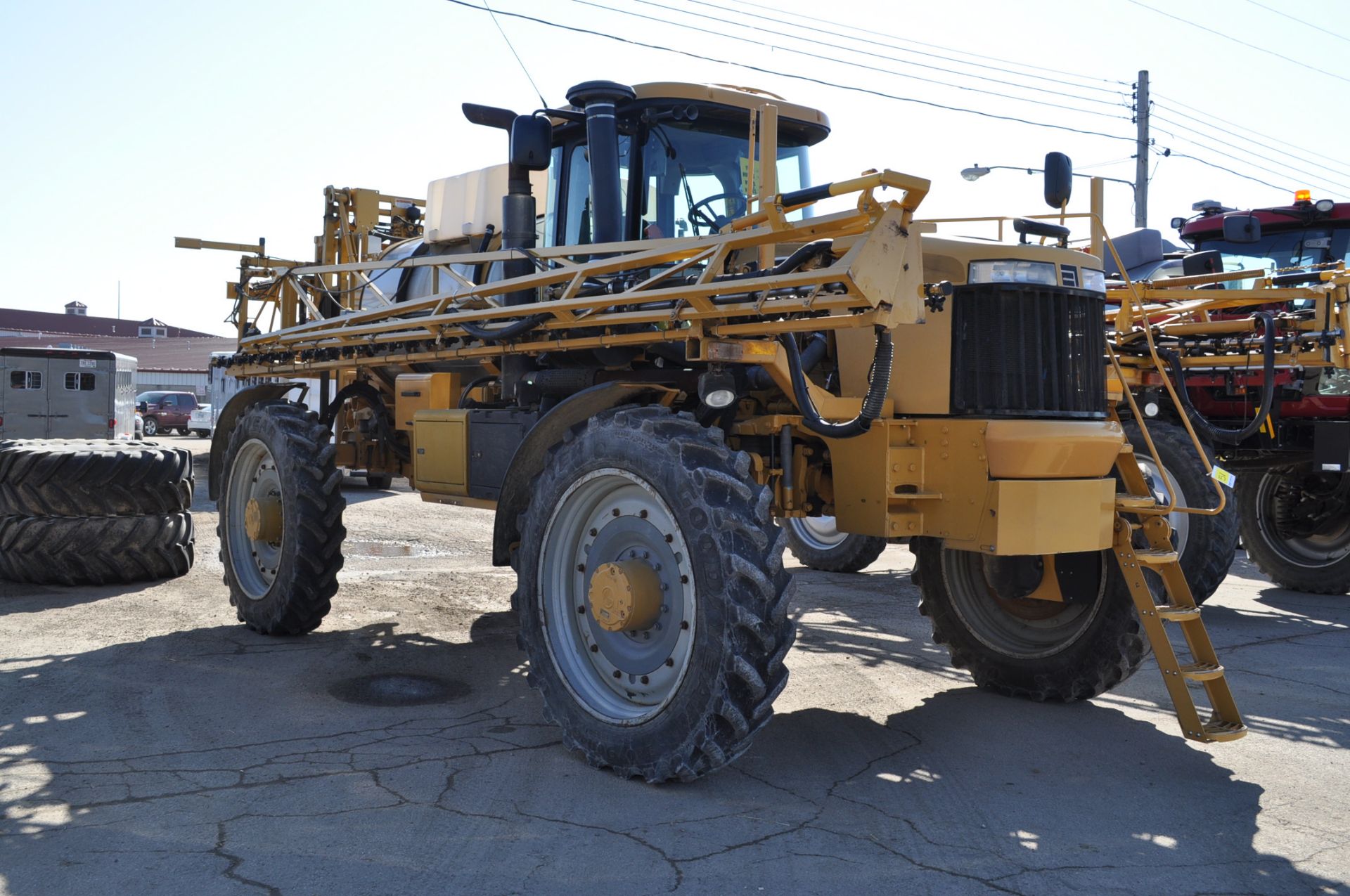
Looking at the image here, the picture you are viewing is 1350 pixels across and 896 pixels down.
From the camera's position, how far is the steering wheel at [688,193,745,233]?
6.20m

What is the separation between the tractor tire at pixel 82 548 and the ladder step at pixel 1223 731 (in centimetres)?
800

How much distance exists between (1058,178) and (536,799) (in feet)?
12.9

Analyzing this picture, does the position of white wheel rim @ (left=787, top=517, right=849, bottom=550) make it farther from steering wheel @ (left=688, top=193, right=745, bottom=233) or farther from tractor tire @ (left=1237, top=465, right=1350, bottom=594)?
steering wheel @ (left=688, top=193, right=745, bottom=233)

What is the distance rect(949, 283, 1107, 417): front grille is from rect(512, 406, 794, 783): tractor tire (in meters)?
1.22

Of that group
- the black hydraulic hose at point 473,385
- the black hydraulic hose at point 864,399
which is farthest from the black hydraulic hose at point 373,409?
the black hydraulic hose at point 864,399

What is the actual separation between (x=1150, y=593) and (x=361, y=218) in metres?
7.69

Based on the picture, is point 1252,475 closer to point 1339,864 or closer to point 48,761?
point 1339,864

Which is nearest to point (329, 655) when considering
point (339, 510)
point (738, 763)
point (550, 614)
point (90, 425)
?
point (339, 510)

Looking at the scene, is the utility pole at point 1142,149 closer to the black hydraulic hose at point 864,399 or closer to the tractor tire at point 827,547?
the tractor tire at point 827,547

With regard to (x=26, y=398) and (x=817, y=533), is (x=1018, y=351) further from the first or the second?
(x=26, y=398)

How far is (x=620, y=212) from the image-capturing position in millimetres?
6074

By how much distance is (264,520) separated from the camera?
319 inches

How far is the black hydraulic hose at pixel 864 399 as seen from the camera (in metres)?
4.89

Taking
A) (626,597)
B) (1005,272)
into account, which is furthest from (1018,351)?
(626,597)
